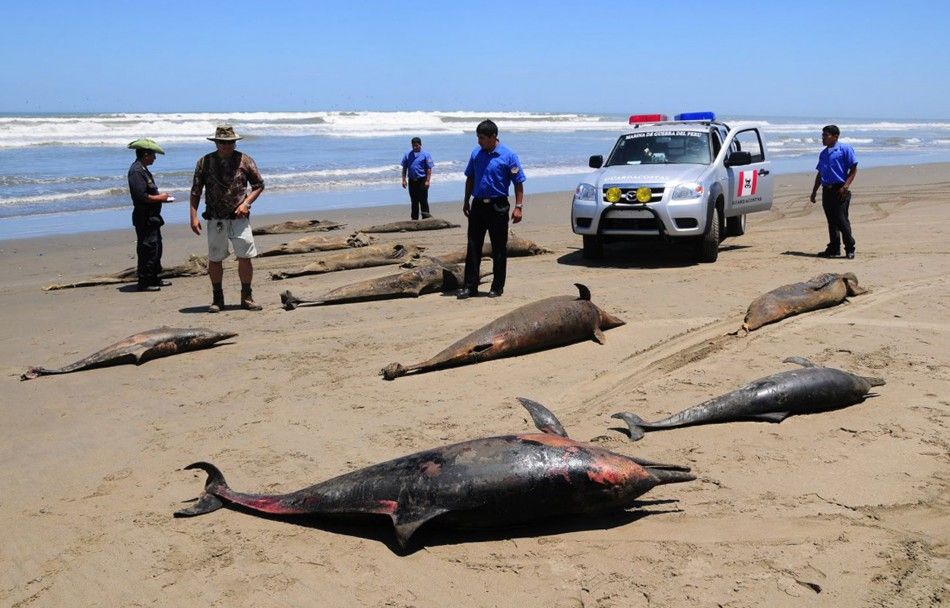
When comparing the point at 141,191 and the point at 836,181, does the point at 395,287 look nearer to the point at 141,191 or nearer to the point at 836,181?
the point at 141,191

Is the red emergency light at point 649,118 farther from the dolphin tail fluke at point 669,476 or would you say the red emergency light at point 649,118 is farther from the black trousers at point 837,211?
the dolphin tail fluke at point 669,476

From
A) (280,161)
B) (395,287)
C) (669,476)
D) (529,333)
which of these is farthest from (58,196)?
(669,476)

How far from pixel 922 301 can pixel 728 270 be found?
9.59 ft

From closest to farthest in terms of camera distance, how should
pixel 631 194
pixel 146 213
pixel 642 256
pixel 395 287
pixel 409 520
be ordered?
pixel 409 520 → pixel 395 287 → pixel 146 213 → pixel 631 194 → pixel 642 256

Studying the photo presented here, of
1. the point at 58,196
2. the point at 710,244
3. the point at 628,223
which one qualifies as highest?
the point at 628,223

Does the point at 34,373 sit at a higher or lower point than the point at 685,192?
lower

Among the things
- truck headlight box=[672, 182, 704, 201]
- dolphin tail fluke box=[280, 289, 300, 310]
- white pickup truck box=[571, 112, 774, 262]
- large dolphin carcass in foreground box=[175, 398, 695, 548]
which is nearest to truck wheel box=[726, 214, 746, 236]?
white pickup truck box=[571, 112, 774, 262]

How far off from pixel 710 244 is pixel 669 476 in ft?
26.9

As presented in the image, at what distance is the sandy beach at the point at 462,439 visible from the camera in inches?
151

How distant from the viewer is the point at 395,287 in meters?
10.4

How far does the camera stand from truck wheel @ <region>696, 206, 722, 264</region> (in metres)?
12.1

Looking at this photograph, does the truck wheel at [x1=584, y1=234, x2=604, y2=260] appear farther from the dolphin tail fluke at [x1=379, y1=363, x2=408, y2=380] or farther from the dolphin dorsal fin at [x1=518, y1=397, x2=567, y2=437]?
the dolphin dorsal fin at [x1=518, y1=397, x2=567, y2=437]

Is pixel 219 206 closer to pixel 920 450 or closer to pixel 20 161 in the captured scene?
pixel 920 450

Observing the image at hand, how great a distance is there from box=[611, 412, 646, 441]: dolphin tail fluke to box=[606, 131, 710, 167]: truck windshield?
310 inches
